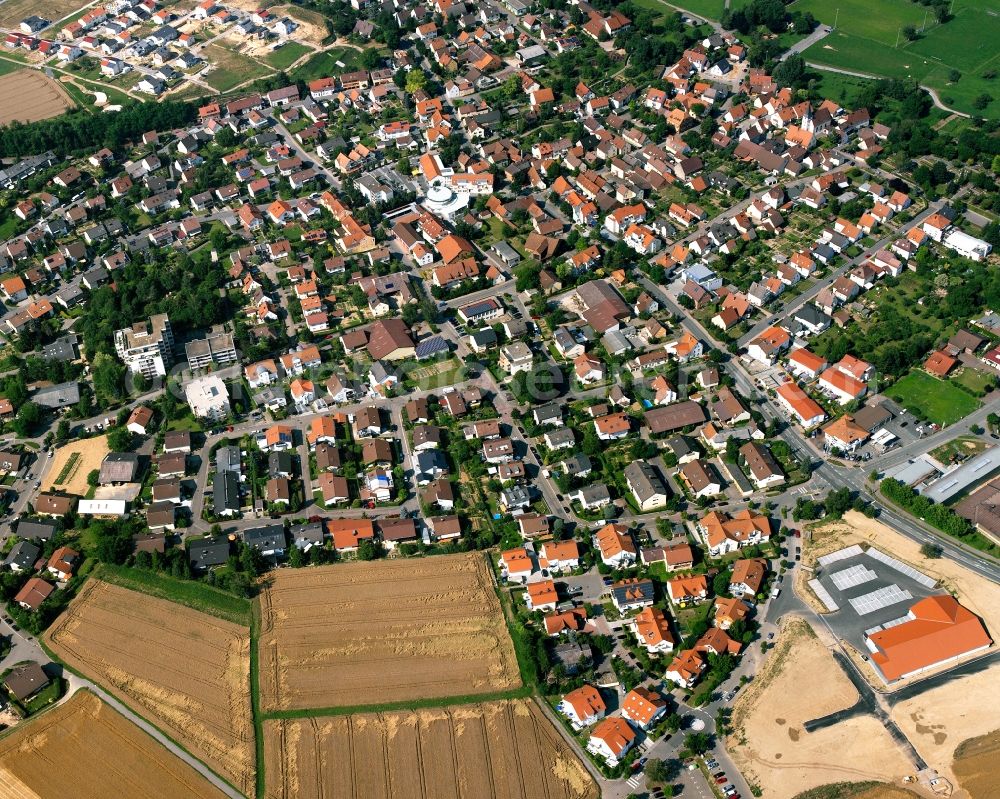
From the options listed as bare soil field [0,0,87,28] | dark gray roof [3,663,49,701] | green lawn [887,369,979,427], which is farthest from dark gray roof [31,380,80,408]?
bare soil field [0,0,87,28]

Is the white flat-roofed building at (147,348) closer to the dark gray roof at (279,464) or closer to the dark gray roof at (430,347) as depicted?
the dark gray roof at (279,464)

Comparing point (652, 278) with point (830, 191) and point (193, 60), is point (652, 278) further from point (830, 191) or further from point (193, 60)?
point (193, 60)

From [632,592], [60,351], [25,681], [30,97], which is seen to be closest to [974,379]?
[632,592]

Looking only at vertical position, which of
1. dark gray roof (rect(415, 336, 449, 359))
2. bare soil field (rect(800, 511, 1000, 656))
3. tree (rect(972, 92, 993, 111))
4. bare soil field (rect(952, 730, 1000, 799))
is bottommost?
bare soil field (rect(952, 730, 1000, 799))

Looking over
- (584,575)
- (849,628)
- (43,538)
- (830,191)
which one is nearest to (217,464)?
(43,538)

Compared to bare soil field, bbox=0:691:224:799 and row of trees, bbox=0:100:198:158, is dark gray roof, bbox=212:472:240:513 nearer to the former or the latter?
bare soil field, bbox=0:691:224:799

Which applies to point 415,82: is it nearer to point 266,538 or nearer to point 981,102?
point 981,102

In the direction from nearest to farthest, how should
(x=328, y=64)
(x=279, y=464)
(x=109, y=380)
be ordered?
(x=279, y=464), (x=109, y=380), (x=328, y=64)
